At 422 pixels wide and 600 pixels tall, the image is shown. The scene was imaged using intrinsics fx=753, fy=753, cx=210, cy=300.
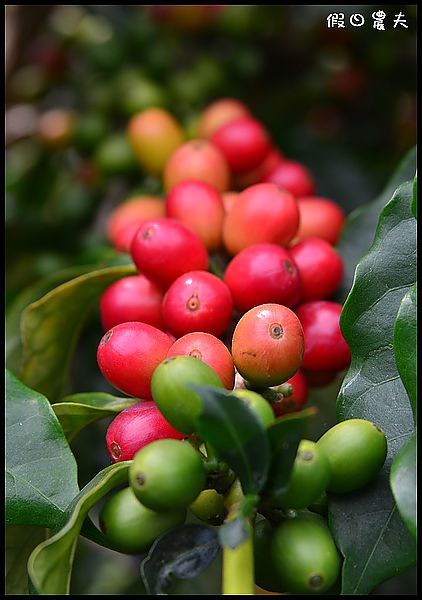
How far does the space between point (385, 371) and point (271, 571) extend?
0.29m

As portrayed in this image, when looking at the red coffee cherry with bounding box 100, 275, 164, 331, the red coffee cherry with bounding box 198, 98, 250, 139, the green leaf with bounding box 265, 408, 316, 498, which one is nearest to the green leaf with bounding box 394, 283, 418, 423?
the green leaf with bounding box 265, 408, 316, 498

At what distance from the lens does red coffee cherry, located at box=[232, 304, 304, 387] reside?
873 mm

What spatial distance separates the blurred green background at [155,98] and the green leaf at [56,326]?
424 mm

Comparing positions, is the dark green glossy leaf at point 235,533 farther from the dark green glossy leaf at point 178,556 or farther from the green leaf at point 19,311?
the green leaf at point 19,311

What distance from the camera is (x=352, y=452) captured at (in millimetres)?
808

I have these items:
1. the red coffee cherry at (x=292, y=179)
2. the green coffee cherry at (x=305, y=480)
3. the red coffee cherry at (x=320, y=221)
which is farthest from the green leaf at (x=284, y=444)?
the red coffee cherry at (x=292, y=179)

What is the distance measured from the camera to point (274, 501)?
0.76 metres

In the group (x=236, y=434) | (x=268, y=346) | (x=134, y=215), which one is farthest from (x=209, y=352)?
(x=134, y=215)

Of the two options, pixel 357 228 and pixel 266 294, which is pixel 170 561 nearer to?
pixel 266 294

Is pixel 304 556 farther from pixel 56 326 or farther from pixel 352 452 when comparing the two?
pixel 56 326

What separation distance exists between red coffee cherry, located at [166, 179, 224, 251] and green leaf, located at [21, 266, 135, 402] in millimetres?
124

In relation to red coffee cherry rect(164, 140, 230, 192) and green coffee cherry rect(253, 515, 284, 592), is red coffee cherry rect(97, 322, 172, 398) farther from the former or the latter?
red coffee cherry rect(164, 140, 230, 192)

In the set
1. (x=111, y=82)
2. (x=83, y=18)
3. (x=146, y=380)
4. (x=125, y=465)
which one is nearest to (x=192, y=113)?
(x=111, y=82)

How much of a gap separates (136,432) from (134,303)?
28cm
